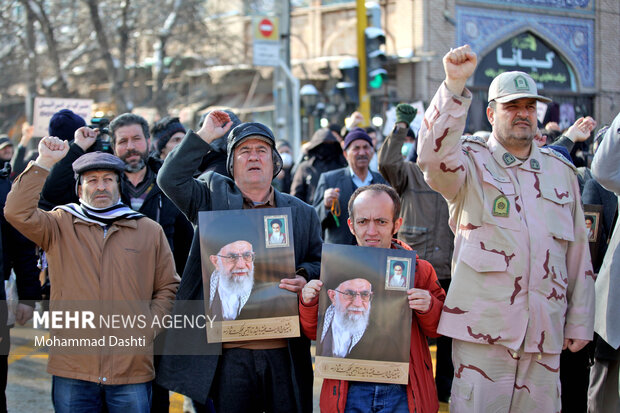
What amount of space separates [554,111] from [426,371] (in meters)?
19.4

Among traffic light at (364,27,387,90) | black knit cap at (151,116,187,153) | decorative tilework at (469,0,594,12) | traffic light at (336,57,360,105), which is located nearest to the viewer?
black knit cap at (151,116,187,153)

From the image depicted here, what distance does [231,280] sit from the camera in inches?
136

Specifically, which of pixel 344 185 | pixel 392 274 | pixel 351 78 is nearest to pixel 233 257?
pixel 392 274

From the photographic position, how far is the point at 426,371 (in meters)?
3.45

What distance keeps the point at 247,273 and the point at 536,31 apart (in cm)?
2018

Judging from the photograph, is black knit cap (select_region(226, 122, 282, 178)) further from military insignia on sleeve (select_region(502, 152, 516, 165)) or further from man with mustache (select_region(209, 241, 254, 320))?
military insignia on sleeve (select_region(502, 152, 516, 165))

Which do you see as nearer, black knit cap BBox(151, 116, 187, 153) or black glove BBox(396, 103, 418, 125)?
black glove BBox(396, 103, 418, 125)

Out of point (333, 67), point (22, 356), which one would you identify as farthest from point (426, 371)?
point (333, 67)

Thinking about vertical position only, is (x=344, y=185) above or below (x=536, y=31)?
below

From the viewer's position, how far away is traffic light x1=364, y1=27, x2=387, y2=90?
43.8 feet

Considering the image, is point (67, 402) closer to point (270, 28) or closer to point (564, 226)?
point (564, 226)

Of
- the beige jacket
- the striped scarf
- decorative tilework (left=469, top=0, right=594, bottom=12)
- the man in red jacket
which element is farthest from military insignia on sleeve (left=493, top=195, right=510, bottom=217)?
decorative tilework (left=469, top=0, right=594, bottom=12)

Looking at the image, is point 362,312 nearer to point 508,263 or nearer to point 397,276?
point 397,276

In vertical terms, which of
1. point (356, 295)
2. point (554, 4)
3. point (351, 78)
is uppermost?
point (554, 4)
